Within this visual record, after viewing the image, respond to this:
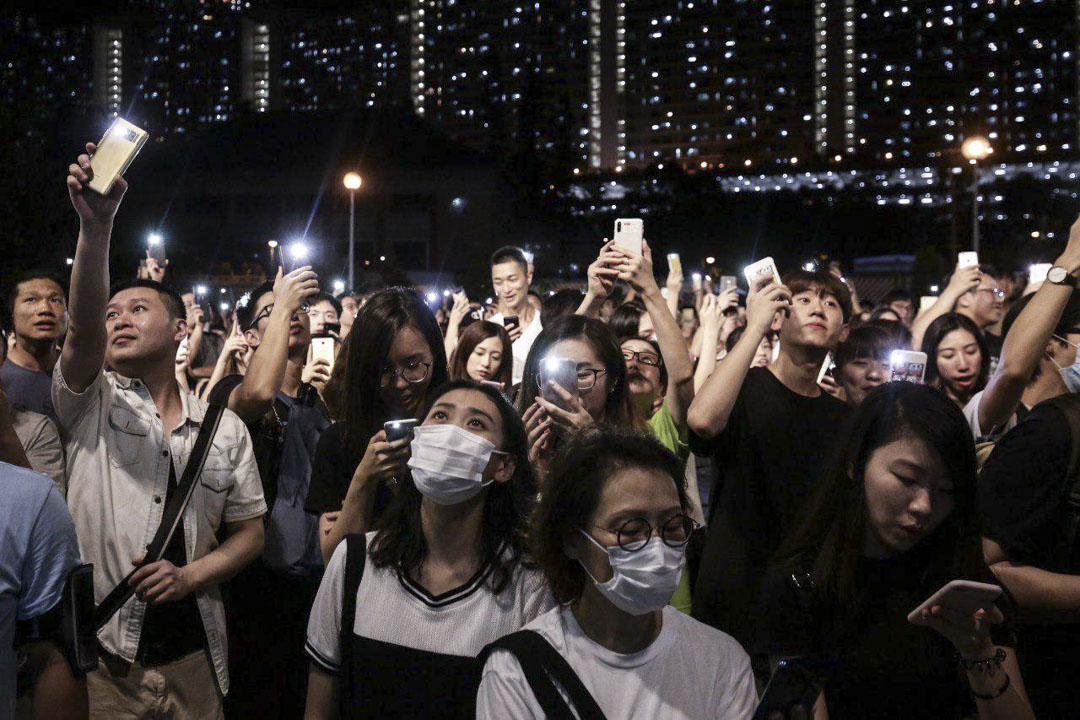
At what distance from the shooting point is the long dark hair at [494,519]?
2.87 meters

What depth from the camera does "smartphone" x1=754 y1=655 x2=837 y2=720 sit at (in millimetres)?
2299

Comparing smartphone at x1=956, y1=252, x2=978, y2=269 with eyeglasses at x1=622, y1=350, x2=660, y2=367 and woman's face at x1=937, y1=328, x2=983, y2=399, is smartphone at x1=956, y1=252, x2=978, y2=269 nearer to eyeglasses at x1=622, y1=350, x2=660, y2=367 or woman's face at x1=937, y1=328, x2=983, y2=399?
woman's face at x1=937, y1=328, x2=983, y2=399

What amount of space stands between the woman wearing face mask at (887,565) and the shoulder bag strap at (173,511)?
219cm

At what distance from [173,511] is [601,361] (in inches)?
68.0

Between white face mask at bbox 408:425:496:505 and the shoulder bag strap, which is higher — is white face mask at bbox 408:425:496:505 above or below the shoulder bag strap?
above

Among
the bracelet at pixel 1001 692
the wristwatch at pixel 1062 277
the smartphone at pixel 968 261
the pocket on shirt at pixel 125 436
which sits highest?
the smartphone at pixel 968 261

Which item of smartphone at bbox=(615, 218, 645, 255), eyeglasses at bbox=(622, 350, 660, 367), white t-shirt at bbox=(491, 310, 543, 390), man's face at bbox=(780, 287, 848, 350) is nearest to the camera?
man's face at bbox=(780, 287, 848, 350)

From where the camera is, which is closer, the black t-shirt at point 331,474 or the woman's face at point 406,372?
the black t-shirt at point 331,474

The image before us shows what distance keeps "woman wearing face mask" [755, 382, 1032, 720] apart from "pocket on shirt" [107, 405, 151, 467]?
235cm

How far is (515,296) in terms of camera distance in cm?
739

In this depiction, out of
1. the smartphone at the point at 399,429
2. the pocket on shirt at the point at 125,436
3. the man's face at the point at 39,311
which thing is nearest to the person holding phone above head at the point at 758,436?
the smartphone at the point at 399,429

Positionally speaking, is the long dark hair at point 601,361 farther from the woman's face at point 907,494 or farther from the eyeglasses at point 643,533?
the eyeglasses at point 643,533

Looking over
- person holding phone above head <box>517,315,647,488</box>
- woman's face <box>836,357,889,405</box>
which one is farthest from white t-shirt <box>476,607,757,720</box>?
woman's face <box>836,357,889,405</box>

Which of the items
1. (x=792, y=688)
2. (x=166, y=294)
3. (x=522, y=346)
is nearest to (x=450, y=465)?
(x=792, y=688)
